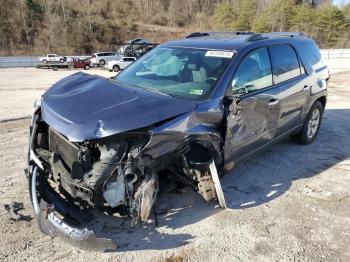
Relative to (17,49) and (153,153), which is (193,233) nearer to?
(153,153)

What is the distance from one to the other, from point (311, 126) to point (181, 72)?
3332mm

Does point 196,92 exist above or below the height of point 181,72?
below

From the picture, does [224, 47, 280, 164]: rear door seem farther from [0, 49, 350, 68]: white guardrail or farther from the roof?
[0, 49, 350, 68]: white guardrail

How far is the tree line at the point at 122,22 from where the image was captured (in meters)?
54.7

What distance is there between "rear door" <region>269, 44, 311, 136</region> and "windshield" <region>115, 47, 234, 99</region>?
1.09m

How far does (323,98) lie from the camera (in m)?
6.78

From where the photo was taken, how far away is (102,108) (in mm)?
3416

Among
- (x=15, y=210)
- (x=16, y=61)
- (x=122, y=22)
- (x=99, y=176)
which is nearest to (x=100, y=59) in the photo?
(x=16, y=61)

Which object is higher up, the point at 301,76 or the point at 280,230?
the point at 301,76

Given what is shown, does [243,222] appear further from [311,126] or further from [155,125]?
[311,126]

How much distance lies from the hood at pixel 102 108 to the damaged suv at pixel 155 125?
0.01 meters

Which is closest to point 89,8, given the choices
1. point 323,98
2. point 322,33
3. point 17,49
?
point 17,49

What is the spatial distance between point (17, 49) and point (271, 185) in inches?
2129

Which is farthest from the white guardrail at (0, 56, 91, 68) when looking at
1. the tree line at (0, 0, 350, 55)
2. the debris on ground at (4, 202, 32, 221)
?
the debris on ground at (4, 202, 32, 221)
